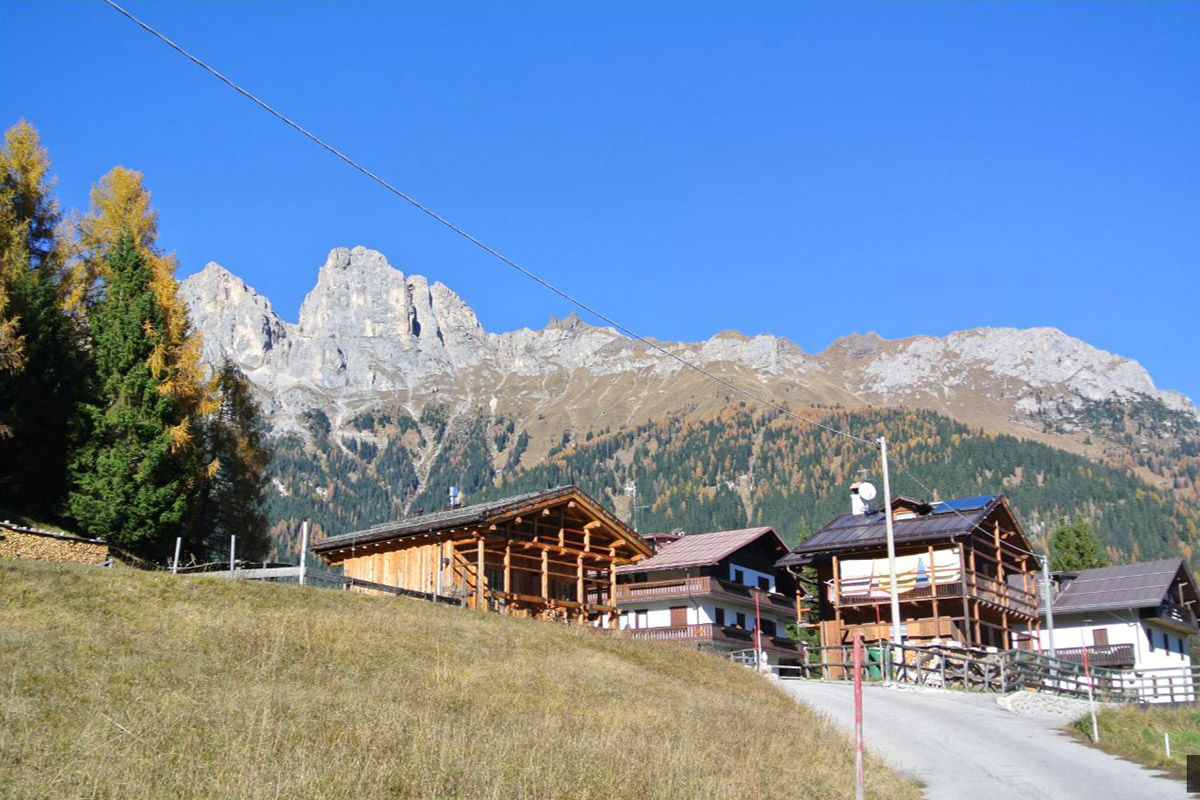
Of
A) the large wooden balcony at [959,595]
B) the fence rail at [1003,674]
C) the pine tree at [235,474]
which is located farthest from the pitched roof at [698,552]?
the fence rail at [1003,674]

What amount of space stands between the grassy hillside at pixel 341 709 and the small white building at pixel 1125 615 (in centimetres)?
3877

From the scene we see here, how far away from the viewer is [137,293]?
4803cm

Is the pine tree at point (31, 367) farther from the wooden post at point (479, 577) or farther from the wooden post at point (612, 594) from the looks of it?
the wooden post at point (612, 594)

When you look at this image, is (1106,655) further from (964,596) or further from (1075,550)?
(1075,550)

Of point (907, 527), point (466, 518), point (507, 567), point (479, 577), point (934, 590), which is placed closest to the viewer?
point (479, 577)

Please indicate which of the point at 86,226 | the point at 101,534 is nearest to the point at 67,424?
the point at 101,534

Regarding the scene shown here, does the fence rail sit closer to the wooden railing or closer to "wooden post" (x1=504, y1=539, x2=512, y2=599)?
"wooden post" (x1=504, y1=539, x2=512, y2=599)

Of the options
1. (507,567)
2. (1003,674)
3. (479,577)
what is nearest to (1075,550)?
(1003,674)

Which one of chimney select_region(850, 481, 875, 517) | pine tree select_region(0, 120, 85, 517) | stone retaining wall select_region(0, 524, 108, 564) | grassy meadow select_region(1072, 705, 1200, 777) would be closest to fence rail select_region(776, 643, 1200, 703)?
grassy meadow select_region(1072, 705, 1200, 777)

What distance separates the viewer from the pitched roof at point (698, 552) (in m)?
62.1

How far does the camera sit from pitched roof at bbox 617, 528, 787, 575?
62.1 m

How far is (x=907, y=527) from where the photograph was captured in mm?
56406

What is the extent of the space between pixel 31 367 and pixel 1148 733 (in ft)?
132

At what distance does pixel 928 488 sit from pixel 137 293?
551 ft
